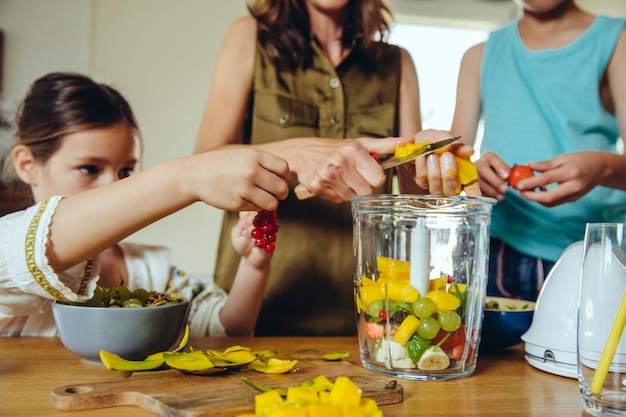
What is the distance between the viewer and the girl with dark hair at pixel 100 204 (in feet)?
2.54

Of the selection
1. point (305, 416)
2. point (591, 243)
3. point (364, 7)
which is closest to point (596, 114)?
point (364, 7)

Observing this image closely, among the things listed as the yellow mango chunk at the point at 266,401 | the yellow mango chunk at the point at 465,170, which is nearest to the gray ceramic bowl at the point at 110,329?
the yellow mango chunk at the point at 266,401

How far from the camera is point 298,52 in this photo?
1.27 meters

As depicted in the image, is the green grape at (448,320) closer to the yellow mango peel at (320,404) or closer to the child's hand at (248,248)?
the yellow mango peel at (320,404)

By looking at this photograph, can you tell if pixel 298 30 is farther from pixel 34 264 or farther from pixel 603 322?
pixel 603 322

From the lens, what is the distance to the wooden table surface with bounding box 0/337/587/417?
1.99 feet

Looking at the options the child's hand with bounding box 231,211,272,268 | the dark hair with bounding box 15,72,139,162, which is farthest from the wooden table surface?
the dark hair with bounding box 15,72,139,162

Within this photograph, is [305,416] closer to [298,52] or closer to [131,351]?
[131,351]

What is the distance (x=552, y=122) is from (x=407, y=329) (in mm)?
735

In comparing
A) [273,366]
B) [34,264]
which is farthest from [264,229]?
[34,264]

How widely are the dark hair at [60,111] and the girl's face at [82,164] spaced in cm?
2

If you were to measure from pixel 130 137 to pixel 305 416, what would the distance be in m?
0.95

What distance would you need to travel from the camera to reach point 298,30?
4.17ft

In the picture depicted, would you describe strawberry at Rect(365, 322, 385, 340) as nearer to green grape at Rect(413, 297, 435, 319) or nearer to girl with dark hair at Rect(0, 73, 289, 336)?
green grape at Rect(413, 297, 435, 319)
